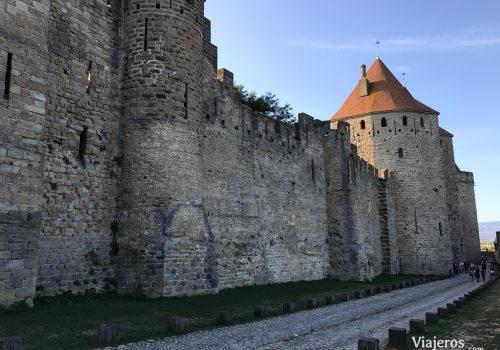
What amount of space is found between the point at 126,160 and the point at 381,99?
26.8 meters

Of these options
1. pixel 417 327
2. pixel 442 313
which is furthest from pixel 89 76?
pixel 442 313

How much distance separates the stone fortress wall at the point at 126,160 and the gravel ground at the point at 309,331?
11.8 ft

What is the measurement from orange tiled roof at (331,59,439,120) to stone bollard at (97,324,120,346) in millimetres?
30638

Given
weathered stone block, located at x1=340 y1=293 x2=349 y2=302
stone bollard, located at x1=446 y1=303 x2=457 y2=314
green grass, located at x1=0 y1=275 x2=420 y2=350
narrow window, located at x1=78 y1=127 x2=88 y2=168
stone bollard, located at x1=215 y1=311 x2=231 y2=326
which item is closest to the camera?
green grass, located at x1=0 y1=275 x2=420 y2=350

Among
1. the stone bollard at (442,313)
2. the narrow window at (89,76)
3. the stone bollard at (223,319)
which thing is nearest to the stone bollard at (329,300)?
the stone bollard at (442,313)

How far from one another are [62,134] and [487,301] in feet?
45.6

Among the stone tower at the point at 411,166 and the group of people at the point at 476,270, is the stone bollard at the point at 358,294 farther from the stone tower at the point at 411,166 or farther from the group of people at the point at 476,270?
the stone tower at the point at 411,166

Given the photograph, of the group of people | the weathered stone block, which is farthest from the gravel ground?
the group of people

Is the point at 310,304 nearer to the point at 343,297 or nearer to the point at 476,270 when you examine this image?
the point at 343,297

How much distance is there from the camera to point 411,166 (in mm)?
33781

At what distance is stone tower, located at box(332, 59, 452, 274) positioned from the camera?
108 ft

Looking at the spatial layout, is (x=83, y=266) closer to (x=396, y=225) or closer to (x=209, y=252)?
(x=209, y=252)

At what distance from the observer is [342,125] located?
25.7 m

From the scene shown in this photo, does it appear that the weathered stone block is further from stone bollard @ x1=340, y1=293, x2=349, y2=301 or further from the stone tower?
the stone tower
